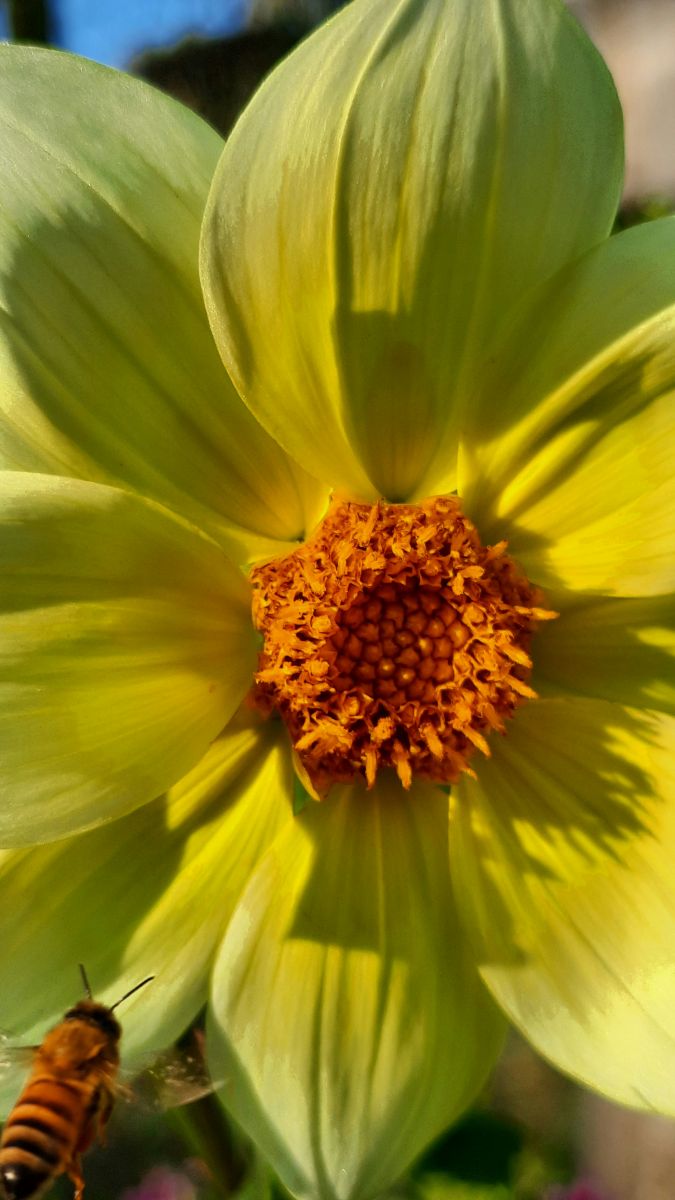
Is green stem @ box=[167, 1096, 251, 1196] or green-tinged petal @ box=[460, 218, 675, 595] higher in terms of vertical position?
green-tinged petal @ box=[460, 218, 675, 595]

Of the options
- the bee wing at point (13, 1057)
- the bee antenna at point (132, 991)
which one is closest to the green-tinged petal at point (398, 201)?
the bee antenna at point (132, 991)

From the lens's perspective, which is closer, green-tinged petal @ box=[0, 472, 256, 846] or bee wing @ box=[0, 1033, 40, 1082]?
green-tinged petal @ box=[0, 472, 256, 846]

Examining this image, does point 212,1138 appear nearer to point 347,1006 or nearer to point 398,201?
point 347,1006

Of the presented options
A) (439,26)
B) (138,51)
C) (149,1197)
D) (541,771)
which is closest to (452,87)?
(439,26)

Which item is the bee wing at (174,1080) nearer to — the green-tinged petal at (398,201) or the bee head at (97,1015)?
the bee head at (97,1015)

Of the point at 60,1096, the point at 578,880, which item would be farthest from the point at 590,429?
the point at 60,1096

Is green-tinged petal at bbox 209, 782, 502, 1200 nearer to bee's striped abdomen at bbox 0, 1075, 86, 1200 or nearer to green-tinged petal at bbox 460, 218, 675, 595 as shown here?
bee's striped abdomen at bbox 0, 1075, 86, 1200

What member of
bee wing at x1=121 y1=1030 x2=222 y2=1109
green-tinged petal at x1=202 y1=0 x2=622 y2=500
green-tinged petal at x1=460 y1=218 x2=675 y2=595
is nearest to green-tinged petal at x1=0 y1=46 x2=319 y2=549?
green-tinged petal at x1=202 y1=0 x2=622 y2=500
